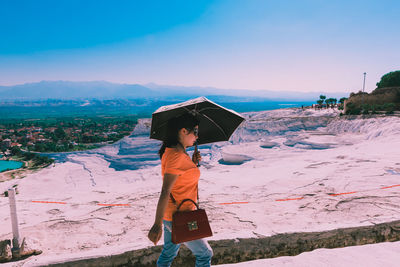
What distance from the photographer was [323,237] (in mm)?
3260

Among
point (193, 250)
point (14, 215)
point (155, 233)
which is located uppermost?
point (155, 233)

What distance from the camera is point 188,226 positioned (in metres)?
1.91

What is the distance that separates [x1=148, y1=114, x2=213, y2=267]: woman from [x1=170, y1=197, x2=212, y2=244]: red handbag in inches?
3.3

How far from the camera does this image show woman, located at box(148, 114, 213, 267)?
1.83 meters

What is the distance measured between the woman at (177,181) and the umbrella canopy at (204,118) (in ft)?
0.93

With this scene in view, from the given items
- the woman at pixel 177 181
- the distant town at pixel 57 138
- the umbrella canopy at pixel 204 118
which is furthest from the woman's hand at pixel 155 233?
the distant town at pixel 57 138

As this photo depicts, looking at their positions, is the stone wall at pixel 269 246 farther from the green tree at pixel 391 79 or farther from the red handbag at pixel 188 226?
→ the green tree at pixel 391 79

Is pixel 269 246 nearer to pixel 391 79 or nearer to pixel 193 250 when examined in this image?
pixel 193 250

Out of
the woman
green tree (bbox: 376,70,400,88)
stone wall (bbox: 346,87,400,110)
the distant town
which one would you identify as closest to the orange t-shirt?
the woman

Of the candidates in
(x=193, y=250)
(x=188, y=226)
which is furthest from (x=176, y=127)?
(x=193, y=250)

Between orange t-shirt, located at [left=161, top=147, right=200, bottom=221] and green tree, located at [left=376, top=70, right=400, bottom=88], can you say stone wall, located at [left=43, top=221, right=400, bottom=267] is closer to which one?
orange t-shirt, located at [left=161, top=147, right=200, bottom=221]

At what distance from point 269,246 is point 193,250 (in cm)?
158

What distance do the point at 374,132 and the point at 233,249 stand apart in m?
17.4

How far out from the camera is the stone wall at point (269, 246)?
2.89 m
